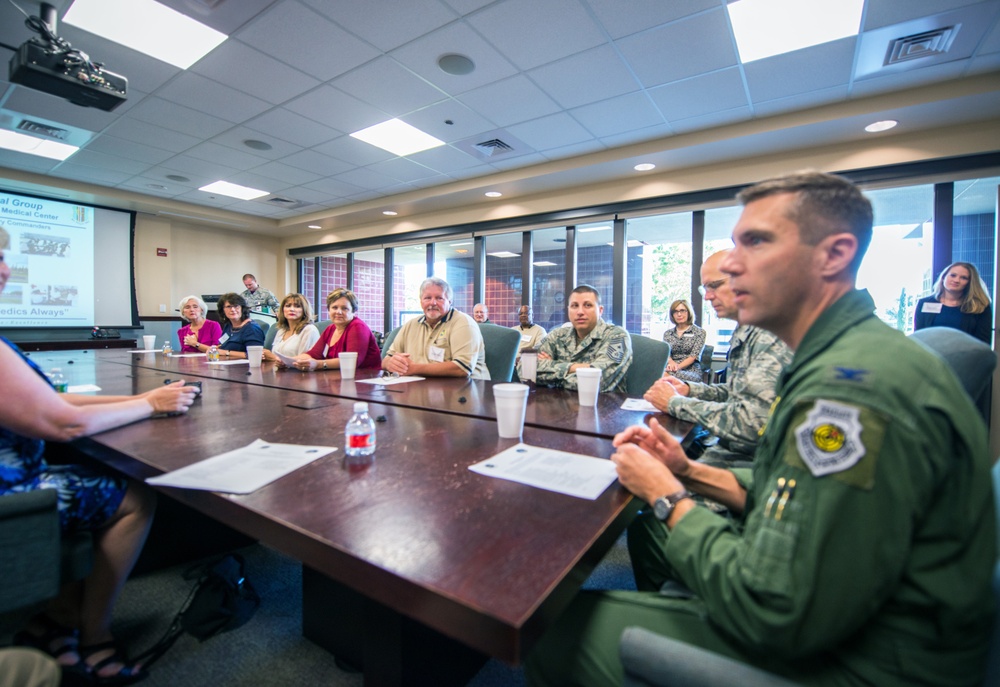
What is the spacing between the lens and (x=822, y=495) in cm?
56

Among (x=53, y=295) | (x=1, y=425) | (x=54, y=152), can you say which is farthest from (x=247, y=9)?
(x=53, y=295)

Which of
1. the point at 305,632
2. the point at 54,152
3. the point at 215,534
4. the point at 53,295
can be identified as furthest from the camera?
the point at 53,295

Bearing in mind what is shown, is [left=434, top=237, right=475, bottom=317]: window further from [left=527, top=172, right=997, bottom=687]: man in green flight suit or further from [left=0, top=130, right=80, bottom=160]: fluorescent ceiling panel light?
[left=527, top=172, right=997, bottom=687]: man in green flight suit

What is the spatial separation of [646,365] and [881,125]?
3.09 metres

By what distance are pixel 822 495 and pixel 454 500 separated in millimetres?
555

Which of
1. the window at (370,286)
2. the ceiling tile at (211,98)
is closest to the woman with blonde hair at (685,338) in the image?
the ceiling tile at (211,98)

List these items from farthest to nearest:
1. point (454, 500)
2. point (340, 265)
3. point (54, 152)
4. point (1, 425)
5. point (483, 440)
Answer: point (340, 265)
point (54, 152)
point (483, 440)
point (1, 425)
point (454, 500)

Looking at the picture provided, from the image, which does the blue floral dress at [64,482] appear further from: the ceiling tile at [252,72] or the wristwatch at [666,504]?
the ceiling tile at [252,72]

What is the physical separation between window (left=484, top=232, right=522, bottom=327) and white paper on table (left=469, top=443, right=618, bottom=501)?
227 inches

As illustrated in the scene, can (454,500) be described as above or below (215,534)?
above

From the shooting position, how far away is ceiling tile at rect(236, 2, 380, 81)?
8.43 ft

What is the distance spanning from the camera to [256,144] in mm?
4414

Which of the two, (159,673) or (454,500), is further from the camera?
(159,673)

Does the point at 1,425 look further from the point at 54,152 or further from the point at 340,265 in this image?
the point at 340,265
